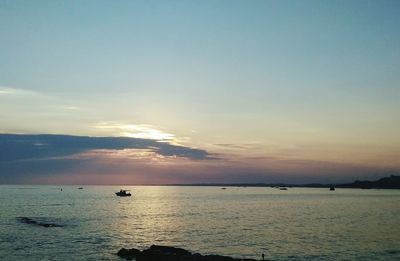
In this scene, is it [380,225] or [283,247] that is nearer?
[283,247]

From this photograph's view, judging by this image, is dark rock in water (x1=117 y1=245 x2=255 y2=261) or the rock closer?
dark rock in water (x1=117 y1=245 x2=255 y2=261)

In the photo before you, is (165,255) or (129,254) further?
(129,254)

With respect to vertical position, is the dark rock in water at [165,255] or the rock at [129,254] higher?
the dark rock in water at [165,255]

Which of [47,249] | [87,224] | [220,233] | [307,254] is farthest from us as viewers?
[87,224]

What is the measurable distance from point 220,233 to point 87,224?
29322 mm

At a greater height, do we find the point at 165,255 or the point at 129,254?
the point at 165,255

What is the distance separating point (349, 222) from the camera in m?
86.4

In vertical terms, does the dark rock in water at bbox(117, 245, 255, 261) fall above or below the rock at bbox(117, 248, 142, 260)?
above

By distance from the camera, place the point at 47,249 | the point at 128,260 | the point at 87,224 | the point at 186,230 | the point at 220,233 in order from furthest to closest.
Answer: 1. the point at 87,224
2. the point at 186,230
3. the point at 220,233
4. the point at 47,249
5. the point at 128,260

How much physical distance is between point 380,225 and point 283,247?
113 ft

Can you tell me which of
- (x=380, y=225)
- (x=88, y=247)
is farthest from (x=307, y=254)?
(x=380, y=225)

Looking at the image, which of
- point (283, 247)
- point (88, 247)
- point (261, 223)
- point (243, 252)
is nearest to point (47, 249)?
point (88, 247)

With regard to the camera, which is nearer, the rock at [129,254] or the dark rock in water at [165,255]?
the dark rock in water at [165,255]

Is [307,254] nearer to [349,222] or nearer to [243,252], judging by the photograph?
[243,252]
